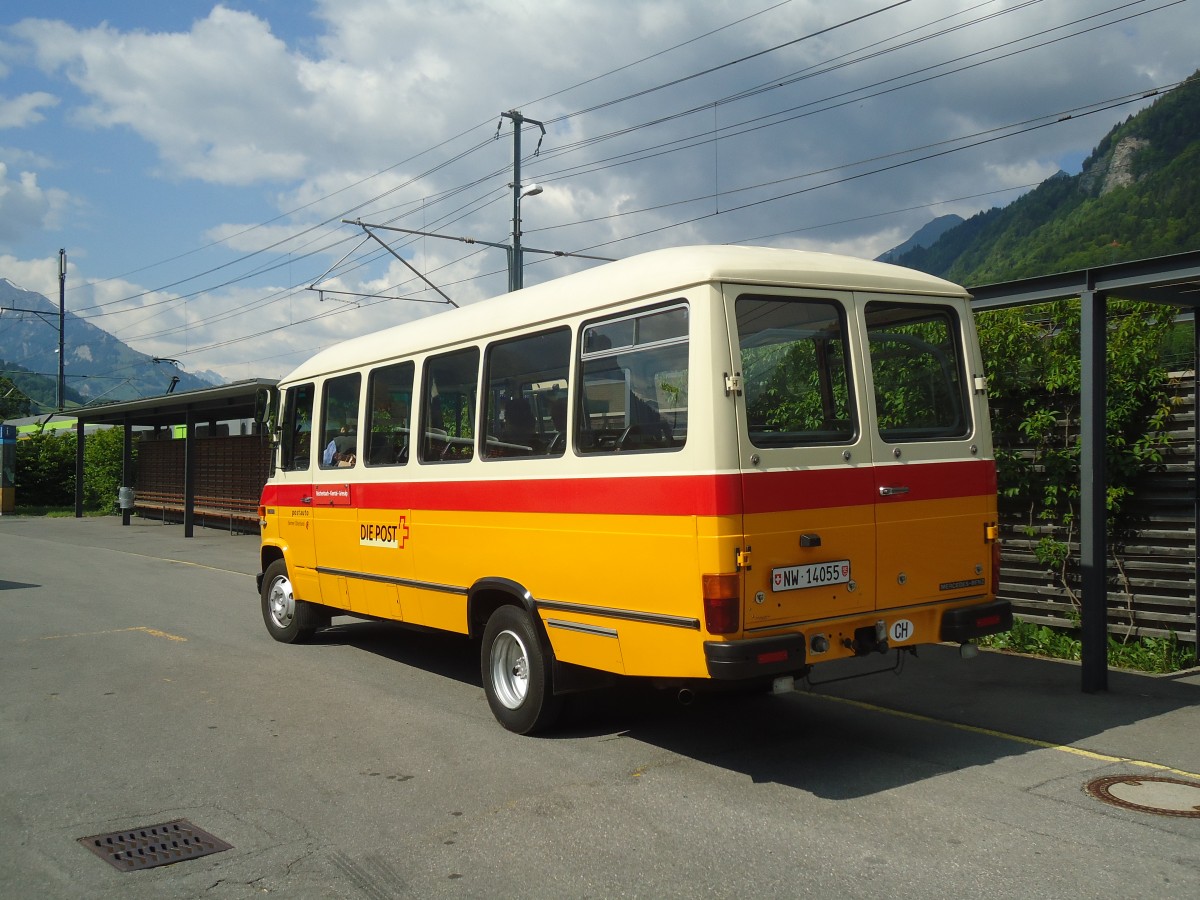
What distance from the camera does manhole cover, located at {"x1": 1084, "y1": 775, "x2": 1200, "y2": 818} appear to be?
5180 mm

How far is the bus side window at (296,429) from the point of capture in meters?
9.80

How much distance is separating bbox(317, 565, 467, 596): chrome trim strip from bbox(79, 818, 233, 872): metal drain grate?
2.67 metres

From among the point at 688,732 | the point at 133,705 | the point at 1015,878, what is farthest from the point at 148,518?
the point at 1015,878

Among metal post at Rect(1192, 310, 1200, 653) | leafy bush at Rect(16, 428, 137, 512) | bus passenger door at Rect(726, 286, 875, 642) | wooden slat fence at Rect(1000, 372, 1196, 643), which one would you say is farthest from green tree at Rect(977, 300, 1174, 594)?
leafy bush at Rect(16, 428, 137, 512)

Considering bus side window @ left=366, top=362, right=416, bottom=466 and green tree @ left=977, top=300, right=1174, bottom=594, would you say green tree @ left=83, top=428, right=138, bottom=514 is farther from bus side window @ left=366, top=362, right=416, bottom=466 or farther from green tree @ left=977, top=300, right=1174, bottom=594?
green tree @ left=977, top=300, right=1174, bottom=594

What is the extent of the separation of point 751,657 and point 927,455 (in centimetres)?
187

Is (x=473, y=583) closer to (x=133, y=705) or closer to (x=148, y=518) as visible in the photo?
(x=133, y=705)

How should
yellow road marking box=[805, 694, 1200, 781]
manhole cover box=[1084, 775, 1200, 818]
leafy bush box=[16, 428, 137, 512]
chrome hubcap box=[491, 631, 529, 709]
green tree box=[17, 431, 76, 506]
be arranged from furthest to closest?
green tree box=[17, 431, 76, 506] < leafy bush box=[16, 428, 137, 512] < chrome hubcap box=[491, 631, 529, 709] < yellow road marking box=[805, 694, 1200, 781] < manhole cover box=[1084, 775, 1200, 818]

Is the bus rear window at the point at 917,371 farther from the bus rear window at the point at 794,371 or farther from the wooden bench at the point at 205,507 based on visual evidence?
the wooden bench at the point at 205,507

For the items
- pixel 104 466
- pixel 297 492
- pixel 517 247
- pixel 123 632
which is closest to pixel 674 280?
pixel 297 492

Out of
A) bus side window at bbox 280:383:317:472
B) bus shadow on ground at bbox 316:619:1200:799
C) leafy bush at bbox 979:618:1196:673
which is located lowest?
bus shadow on ground at bbox 316:619:1200:799

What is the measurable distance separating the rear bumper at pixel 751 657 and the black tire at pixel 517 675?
5.16 ft

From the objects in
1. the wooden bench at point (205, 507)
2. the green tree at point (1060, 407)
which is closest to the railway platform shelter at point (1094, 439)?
the green tree at point (1060, 407)

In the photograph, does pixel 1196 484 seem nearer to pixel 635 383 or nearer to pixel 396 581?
pixel 635 383
